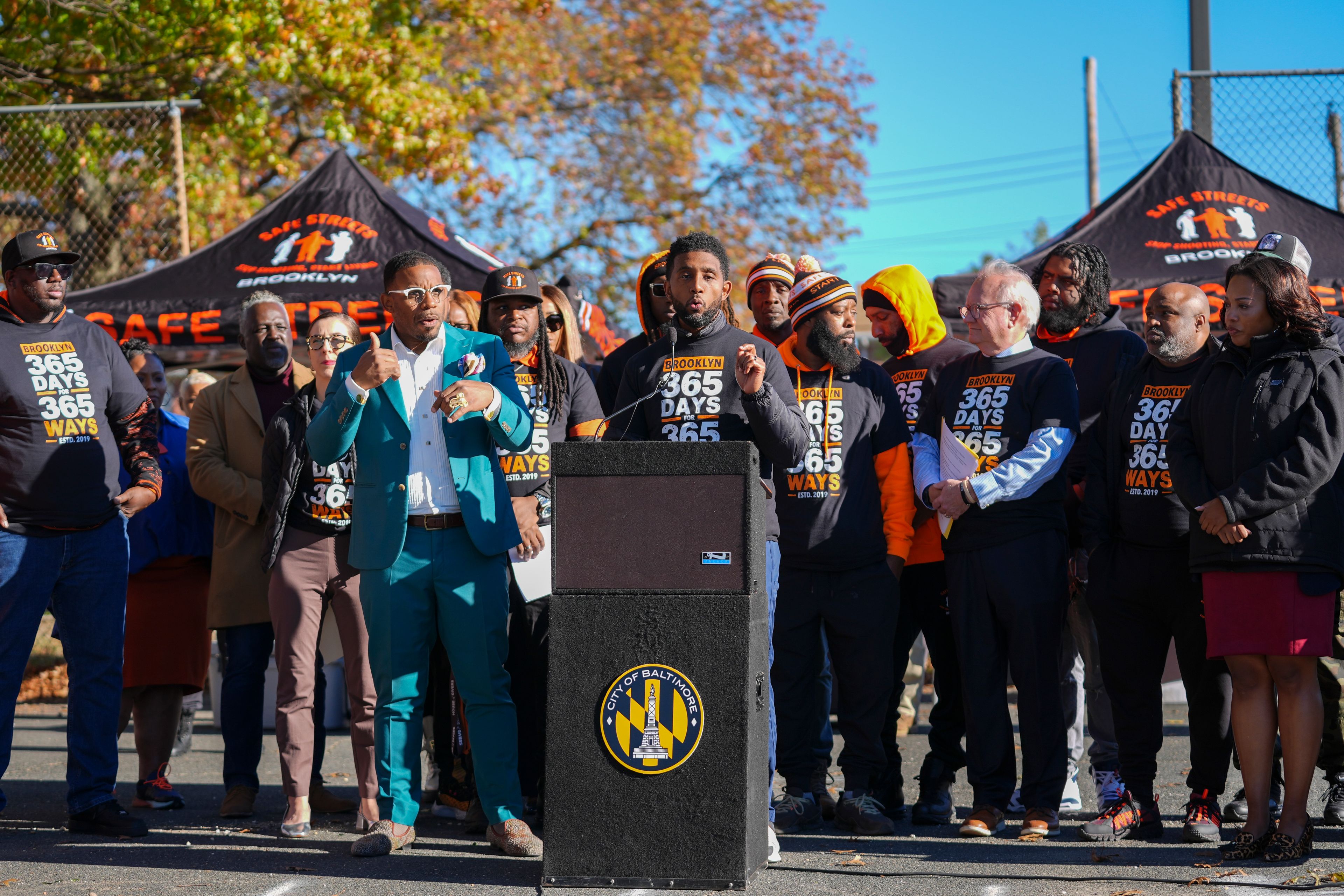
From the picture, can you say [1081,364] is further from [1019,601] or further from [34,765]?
[34,765]

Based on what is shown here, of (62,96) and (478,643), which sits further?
(62,96)

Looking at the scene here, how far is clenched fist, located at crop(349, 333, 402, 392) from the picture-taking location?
15.6ft

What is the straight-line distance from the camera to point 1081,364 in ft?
19.1

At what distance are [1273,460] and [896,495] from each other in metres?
1.48

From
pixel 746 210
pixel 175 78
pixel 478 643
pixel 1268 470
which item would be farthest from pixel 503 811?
pixel 746 210

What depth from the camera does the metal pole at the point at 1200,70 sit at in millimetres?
9148

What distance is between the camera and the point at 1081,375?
19.0ft

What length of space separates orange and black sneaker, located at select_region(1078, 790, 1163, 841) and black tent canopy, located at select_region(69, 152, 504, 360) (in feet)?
17.6

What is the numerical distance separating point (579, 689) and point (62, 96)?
13.0 m

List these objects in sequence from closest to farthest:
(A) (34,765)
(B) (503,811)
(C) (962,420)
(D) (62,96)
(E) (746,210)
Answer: (B) (503,811)
(C) (962,420)
(A) (34,765)
(D) (62,96)
(E) (746,210)

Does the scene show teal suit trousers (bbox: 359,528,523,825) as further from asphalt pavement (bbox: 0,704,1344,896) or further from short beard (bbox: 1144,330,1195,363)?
short beard (bbox: 1144,330,1195,363)

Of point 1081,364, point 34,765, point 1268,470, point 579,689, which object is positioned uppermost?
point 1081,364

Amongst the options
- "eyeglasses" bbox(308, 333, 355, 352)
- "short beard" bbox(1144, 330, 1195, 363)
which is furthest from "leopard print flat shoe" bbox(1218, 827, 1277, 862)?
"eyeglasses" bbox(308, 333, 355, 352)

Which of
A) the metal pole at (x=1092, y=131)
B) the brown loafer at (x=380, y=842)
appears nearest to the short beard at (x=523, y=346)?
the brown loafer at (x=380, y=842)
